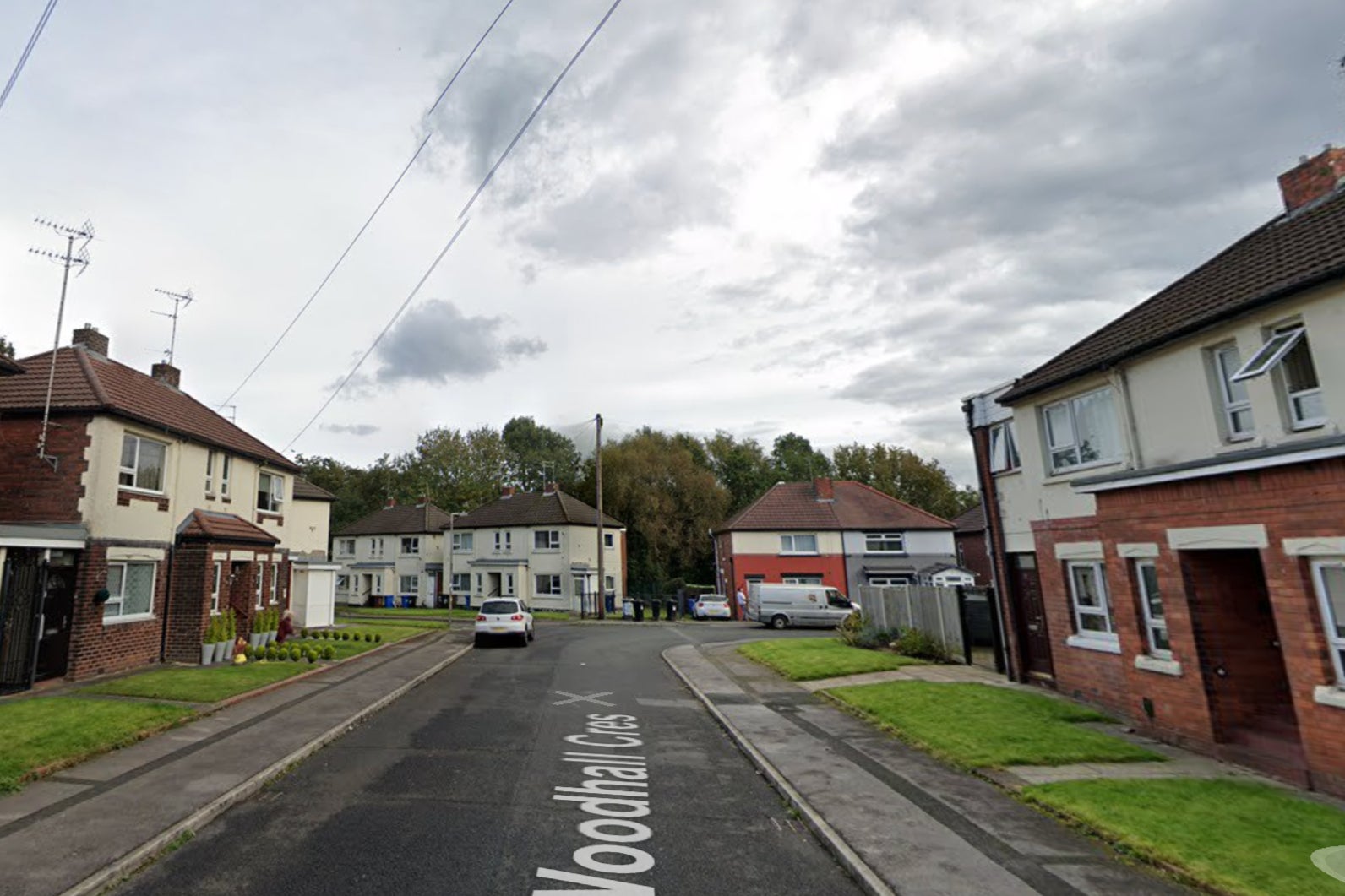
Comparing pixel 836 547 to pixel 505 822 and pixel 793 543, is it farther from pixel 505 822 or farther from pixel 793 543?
pixel 505 822

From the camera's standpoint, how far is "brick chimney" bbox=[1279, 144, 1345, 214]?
11.3 m

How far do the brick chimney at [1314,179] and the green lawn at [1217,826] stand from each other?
9964 mm

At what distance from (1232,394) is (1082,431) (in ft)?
10.0

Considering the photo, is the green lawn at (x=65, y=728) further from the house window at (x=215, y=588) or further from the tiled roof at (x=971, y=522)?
the tiled roof at (x=971, y=522)

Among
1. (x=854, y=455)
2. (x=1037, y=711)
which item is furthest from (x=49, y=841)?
(x=854, y=455)

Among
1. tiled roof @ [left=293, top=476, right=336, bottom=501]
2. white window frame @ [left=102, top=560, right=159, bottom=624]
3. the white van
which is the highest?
tiled roof @ [left=293, top=476, right=336, bottom=501]

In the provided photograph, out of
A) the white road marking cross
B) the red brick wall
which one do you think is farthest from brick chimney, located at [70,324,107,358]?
the white road marking cross

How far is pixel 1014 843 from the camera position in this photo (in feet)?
20.7

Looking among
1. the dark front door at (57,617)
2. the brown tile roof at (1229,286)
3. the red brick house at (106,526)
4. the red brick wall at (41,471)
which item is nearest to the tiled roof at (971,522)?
the brown tile roof at (1229,286)

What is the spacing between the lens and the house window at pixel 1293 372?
28.5ft

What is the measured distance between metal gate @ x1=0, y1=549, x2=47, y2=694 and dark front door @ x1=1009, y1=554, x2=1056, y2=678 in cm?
2009

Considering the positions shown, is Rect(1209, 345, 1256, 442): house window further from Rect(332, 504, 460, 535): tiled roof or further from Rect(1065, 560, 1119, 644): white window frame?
Rect(332, 504, 460, 535): tiled roof

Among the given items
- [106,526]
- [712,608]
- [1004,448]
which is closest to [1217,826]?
[1004,448]

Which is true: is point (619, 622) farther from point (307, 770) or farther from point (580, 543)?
point (307, 770)
